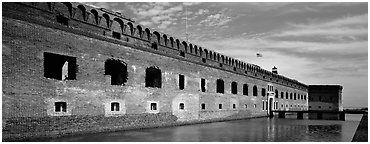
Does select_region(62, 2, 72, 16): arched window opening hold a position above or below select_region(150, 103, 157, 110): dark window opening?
above

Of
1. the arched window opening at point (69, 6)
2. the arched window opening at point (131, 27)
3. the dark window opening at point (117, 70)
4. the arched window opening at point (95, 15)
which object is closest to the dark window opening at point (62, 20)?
the arched window opening at point (69, 6)

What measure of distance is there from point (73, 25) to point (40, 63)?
229 cm

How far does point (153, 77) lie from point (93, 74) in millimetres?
5015

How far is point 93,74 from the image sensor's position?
14719 millimetres

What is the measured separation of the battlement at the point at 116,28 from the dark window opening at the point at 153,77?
108 cm

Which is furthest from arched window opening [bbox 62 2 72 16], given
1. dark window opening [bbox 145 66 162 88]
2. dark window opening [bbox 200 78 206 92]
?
dark window opening [bbox 200 78 206 92]

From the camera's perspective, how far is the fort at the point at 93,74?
1179 centimetres

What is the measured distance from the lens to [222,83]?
26.9 metres

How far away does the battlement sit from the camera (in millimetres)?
13222

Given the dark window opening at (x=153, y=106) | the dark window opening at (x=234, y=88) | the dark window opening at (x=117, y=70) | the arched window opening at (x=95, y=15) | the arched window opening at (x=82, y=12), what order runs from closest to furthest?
1. the arched window opening at (x=82, y=12)
2. the arched window opening at (x=95, y=15)
3. the dark window opening at (x=117, y=70)
4. the dark window opening at (x=153, y=106)
5. the dark window opening at (x=234, y=88)

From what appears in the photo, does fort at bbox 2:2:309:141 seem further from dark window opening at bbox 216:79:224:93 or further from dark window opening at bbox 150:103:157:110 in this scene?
dark window opening at bbox 216:79:224:93

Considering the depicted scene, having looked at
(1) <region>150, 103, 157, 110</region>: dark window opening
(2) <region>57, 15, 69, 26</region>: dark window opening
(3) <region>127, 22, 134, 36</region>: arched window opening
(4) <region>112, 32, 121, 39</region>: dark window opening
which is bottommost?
(1) <region>150, 103, 157, 110</region>: dark window opening

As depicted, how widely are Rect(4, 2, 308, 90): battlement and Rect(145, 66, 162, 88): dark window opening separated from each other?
1084 millimetres

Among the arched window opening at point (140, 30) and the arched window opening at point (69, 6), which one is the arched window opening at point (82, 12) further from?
the arched window opening at point (140, 30)
